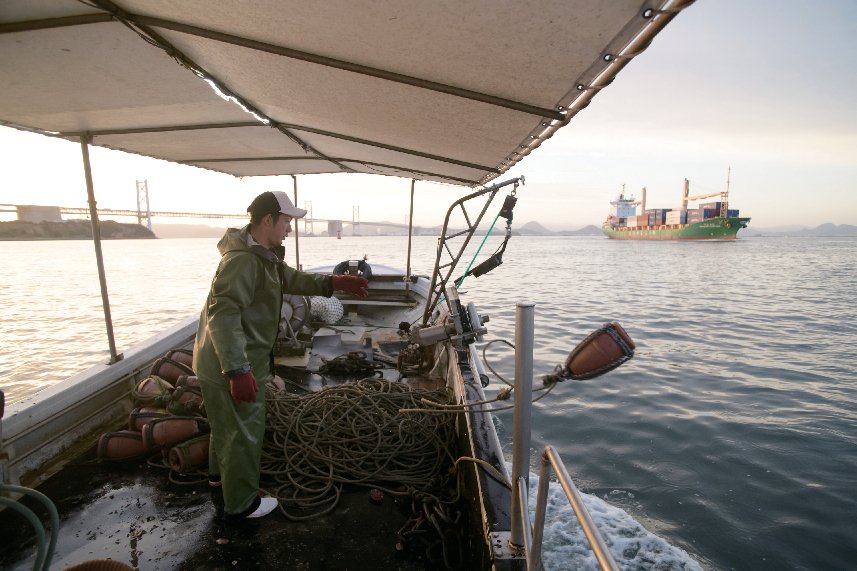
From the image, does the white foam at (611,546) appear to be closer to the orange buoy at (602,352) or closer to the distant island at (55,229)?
the orange buoy at (602,352)

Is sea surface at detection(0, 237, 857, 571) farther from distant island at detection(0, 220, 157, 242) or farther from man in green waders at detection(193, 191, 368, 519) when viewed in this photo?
distant island at detection(0, 220, 157, 242)

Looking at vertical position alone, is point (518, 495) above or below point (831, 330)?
above

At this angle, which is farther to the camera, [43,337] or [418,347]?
[43,337]

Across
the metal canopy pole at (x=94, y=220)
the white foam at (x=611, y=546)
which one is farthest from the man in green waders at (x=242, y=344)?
the white foam at (x=611, y=546)

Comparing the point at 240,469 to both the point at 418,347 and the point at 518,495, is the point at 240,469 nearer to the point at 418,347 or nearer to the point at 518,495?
the point at 518,495

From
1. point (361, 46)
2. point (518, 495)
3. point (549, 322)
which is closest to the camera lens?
point (518, 495)

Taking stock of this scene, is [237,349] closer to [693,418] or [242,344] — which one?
[242,344]

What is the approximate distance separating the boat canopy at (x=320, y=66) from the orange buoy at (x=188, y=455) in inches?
78.5

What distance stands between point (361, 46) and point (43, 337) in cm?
1332

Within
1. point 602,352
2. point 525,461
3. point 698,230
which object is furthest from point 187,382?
point 698,230

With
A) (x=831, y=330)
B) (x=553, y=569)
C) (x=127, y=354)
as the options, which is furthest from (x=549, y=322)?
(x=127, y=354)

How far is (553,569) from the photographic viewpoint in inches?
116

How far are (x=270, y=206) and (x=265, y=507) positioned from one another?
155 cm

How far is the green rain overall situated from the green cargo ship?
65.2 meters
